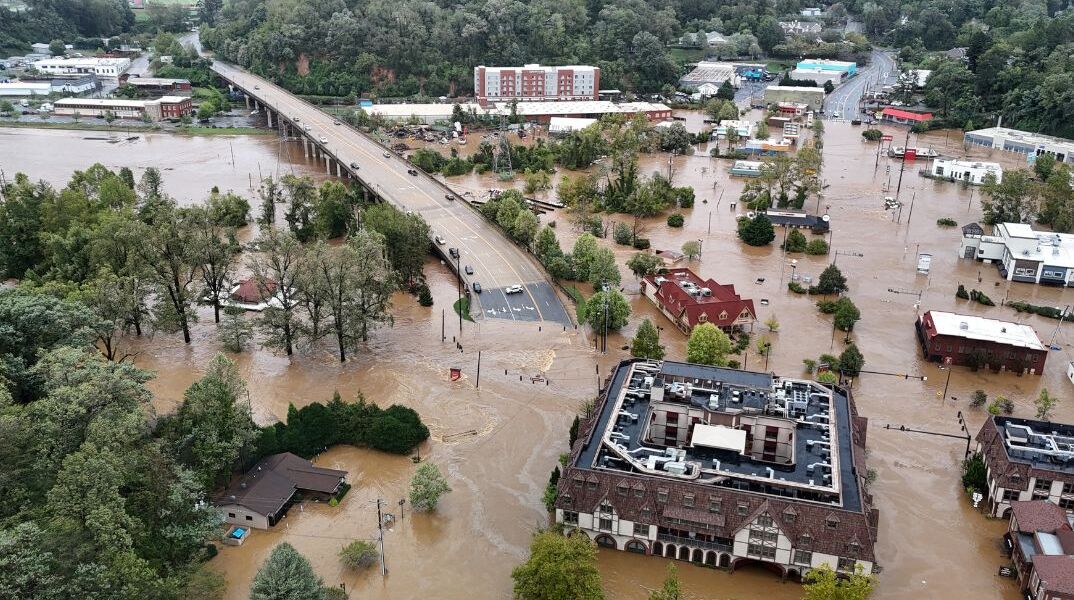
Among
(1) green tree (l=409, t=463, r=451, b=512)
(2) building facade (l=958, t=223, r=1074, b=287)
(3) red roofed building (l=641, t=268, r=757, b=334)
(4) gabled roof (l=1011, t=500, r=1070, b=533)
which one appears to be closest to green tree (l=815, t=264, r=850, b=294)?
(3) red roofed building (l=641, t=268, r=757, b=334)

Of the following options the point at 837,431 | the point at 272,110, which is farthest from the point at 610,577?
the point at 272,110

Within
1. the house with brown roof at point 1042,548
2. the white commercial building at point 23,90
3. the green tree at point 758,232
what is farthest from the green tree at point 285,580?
the white commercial building at point 23,90

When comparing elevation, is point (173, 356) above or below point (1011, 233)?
below

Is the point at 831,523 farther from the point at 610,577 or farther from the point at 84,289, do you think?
the point at 84,289

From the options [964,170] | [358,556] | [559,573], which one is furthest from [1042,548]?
[964,170]

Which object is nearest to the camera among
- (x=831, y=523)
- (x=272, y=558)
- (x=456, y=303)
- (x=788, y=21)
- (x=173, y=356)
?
(x=272, y=558)

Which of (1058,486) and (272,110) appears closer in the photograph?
(1058,486)
